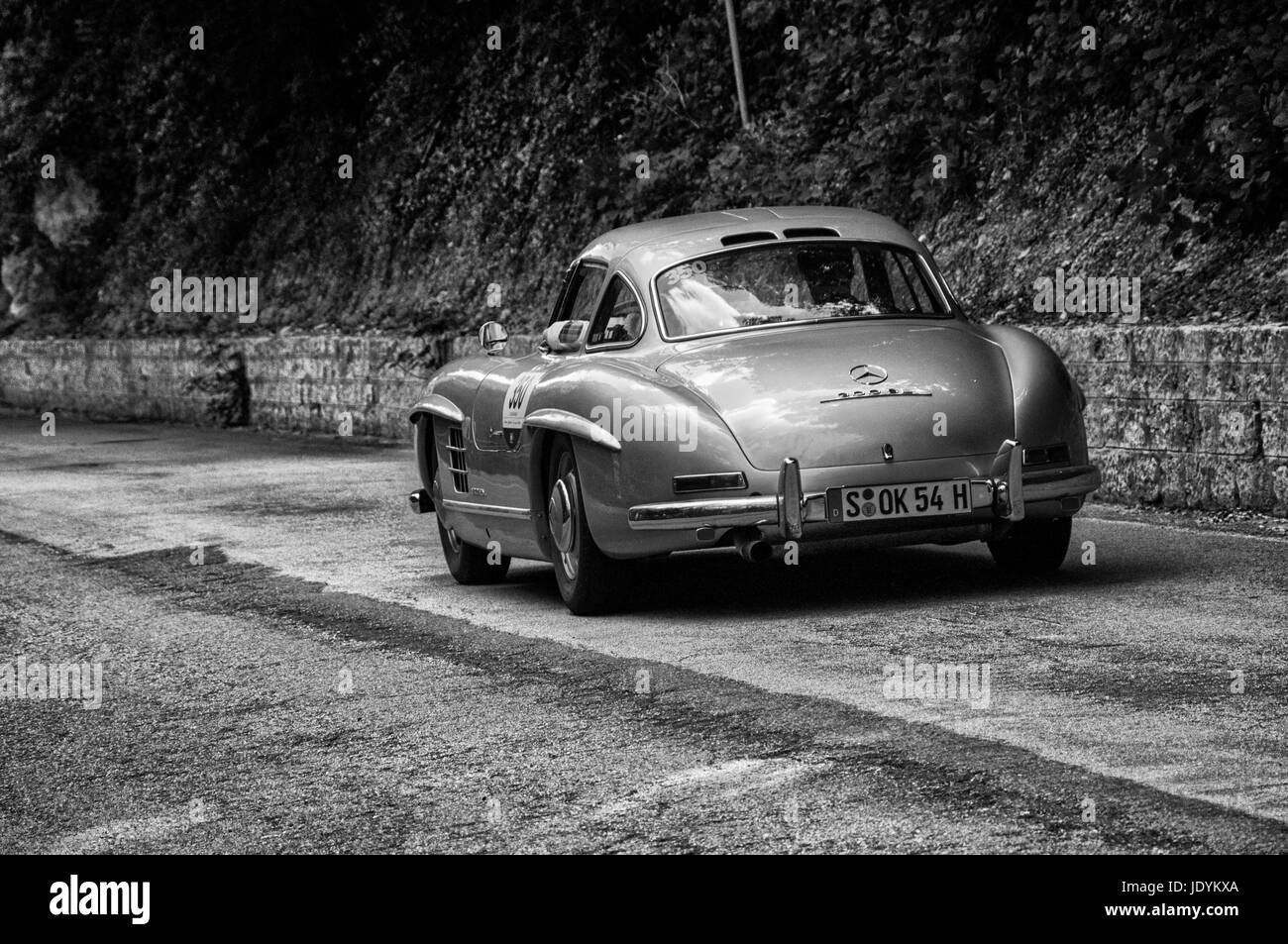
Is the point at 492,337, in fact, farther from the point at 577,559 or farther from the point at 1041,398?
the point at 1041,398

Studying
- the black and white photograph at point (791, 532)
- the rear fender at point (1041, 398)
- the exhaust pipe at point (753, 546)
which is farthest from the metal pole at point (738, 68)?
the exhaust pipe at point (753, 546)

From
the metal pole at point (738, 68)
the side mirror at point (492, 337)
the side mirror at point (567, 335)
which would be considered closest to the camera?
the side mirror at point (567, 335)

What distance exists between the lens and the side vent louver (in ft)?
30.8

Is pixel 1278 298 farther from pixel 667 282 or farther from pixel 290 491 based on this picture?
pixel 290 491

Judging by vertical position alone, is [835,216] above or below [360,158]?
below

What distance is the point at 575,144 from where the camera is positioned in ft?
75.0

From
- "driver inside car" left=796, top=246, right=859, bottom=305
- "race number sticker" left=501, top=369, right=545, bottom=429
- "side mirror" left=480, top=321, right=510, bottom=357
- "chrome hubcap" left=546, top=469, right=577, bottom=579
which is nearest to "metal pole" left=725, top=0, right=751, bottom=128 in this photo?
"side mirror" left=480, top=321, right=510, bottom=357

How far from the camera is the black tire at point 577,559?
810 centimetres

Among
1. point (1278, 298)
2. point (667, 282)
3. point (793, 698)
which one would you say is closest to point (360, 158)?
point (1278, 298)

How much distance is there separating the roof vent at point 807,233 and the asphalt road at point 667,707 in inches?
58.1

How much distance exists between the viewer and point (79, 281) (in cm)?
3231

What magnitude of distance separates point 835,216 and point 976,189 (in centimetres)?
684

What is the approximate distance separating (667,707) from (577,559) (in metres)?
2.19

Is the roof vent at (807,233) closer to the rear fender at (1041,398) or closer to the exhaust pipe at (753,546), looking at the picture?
the rear fender at (1041,398)
